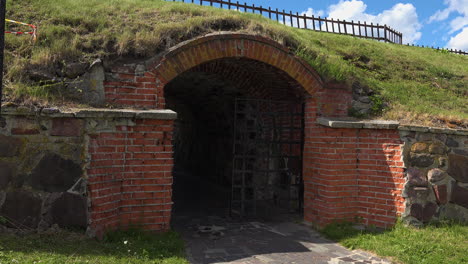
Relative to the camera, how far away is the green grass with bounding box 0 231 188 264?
3.38 meters

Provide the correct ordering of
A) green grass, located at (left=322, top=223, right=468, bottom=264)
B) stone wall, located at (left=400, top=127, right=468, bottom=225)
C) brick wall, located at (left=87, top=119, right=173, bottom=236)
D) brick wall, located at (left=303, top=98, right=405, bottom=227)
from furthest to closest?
brick wall, located at (left=303, top=98, right=405, bottom=227), stone wall, located at (left=400, top=127, right=468, bottom=225), green grass, located at (left=322, top=223, right=468, bottom=264), brick wall, located at (left=87, top=119, right=173, bottom=236)

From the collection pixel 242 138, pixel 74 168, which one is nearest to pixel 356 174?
pixel 242 138

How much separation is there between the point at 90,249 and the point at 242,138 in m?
4.78

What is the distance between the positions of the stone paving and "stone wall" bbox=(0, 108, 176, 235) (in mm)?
1030

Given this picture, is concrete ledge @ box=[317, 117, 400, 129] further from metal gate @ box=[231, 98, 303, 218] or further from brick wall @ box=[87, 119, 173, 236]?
brick wall @ box=[87, 119, 173, 236]

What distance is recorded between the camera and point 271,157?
19.9 ft

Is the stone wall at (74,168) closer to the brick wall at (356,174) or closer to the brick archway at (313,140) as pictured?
the brick archway at (313,140)

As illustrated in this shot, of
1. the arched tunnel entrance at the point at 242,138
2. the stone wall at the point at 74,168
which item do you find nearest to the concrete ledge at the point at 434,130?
the arched tunnel entrance at the point at 242,138

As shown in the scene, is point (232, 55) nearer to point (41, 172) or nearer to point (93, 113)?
point (93, 113)

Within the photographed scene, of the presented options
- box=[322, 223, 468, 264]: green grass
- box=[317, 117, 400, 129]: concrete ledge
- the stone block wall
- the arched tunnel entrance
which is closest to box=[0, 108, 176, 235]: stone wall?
the stone block wall

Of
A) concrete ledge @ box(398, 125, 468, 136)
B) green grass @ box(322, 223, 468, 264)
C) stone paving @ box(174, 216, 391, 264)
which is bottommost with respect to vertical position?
stone paving @ box(174, 216, 391, 264)

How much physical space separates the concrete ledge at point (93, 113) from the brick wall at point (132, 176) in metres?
0.11

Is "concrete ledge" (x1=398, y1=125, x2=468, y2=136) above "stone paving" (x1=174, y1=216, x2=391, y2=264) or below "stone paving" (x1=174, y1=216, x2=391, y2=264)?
above

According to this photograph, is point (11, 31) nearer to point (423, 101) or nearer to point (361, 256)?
point (361, 256)
